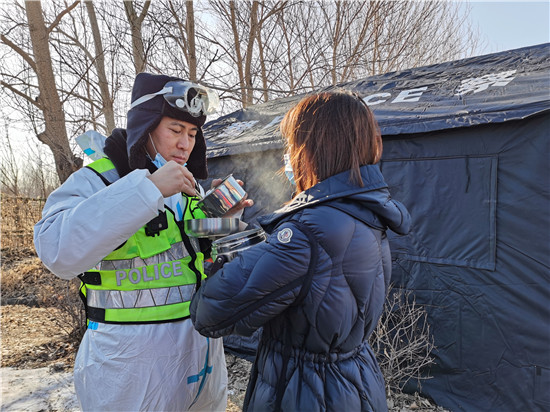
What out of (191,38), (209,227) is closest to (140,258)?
(209,227)

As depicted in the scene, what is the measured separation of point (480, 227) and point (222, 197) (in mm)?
2593

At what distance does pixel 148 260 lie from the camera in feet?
4.87

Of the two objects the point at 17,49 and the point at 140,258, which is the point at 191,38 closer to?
the point at 17,49

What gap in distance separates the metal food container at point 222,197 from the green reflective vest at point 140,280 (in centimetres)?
16

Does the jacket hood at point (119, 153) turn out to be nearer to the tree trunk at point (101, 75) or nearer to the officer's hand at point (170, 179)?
the officer's hand at point (170, 179)

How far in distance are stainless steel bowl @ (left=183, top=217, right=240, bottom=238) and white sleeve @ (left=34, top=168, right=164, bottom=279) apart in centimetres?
21

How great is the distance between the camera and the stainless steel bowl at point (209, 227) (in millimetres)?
1440

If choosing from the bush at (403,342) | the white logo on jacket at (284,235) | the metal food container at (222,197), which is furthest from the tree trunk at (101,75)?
the white logo on jacket at (284,235)

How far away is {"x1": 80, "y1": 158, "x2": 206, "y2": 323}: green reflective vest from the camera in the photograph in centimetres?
145

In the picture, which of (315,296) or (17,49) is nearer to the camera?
(315,296)

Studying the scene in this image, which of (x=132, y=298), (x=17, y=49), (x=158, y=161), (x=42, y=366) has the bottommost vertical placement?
(x=42, y=366)

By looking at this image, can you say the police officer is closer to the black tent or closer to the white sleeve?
the white sleeve

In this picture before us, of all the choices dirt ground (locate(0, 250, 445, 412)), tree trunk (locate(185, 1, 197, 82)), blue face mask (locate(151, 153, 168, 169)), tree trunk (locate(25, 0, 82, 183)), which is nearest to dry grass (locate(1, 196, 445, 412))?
dirt ground (locate(0, 250, 445, 412))

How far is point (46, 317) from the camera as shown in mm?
5766
